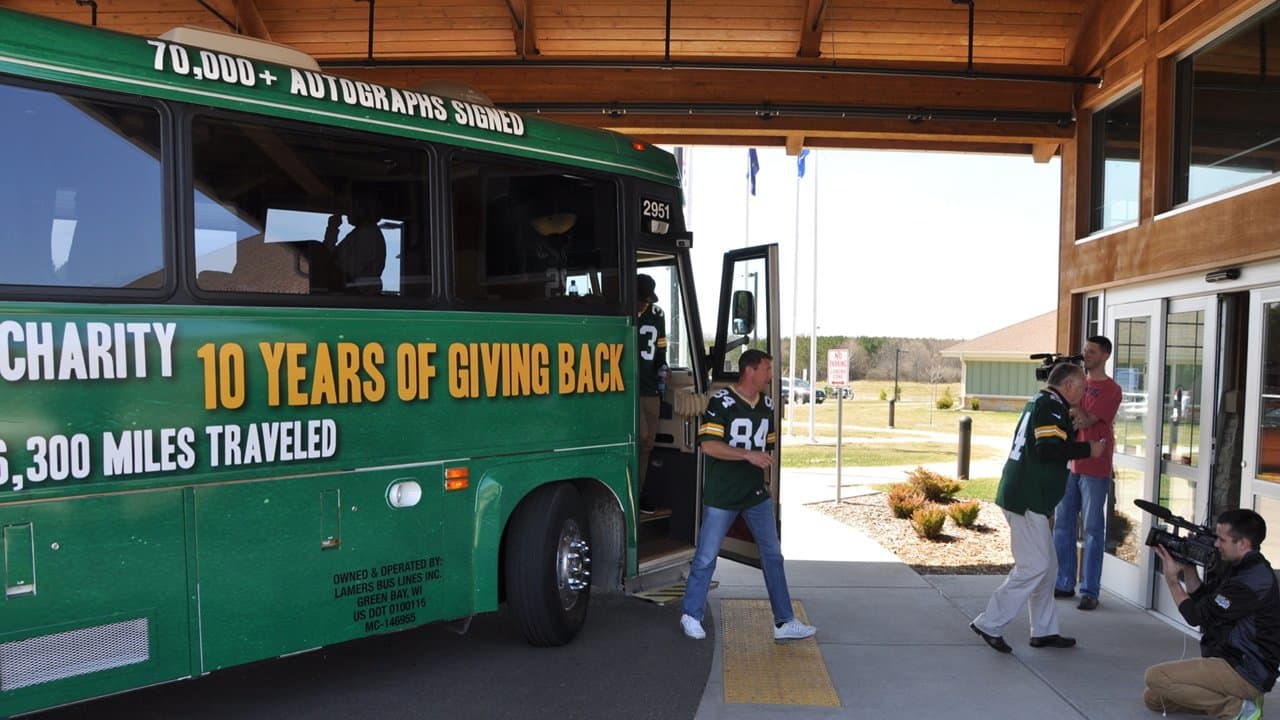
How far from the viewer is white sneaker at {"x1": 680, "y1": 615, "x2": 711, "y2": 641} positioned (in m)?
6.28

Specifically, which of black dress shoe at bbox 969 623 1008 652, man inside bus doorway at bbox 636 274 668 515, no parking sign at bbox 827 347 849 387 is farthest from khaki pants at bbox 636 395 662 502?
no parking sign at bbox 827 347 849 387

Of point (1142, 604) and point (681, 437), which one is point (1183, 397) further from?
point (681, 437)

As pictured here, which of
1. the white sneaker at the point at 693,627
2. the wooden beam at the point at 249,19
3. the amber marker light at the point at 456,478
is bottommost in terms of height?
the white sneaker at the point at 693,627

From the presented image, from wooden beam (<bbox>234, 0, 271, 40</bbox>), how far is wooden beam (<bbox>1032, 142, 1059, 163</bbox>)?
7.61 metres

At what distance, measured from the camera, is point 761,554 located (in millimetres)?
6336

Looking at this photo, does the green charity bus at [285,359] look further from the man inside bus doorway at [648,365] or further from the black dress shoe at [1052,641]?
the black dress shoe at [1052,641]

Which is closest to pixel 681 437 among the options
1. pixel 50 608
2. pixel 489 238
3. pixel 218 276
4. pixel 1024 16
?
pixel 489 238

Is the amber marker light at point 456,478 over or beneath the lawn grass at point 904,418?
over

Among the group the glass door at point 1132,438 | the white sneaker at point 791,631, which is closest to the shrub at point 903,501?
the glass door at point 1132,438

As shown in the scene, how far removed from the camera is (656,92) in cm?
915

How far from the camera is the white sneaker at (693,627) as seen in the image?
20.6ft

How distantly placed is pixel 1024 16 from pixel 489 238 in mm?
6232

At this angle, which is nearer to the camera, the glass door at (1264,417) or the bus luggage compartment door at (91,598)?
the bus luggage compartment door at (91,598)

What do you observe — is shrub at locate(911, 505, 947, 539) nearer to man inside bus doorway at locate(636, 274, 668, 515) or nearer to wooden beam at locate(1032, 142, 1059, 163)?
wooden beam at locate(1032, 142, 1059, 163)
